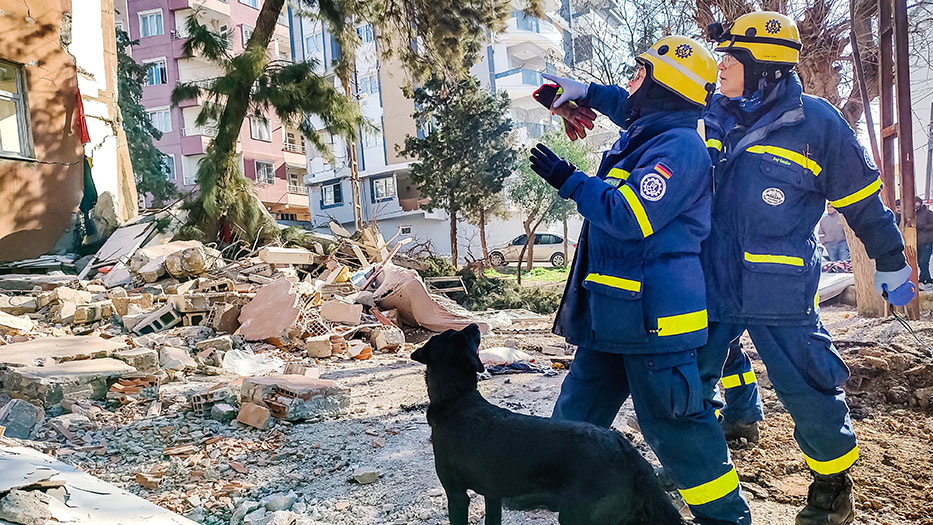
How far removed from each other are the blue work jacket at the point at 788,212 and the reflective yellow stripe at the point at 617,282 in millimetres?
671

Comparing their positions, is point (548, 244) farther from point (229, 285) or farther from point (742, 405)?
point (742, 405)

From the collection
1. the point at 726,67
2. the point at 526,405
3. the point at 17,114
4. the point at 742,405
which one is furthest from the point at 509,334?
the point at 17,114

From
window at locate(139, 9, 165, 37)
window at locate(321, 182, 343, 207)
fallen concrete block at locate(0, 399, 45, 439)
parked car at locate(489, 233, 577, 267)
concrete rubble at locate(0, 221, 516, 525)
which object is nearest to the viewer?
concrete rubble at locate(0, 221, 516, 525)

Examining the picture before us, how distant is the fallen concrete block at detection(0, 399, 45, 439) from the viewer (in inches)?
143

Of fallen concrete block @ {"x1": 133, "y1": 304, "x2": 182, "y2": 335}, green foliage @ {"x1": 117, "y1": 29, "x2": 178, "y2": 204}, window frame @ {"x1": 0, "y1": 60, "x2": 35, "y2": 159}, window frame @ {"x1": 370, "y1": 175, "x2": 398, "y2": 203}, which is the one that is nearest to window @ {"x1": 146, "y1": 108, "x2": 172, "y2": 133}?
green foliage @ {"x1": 117, "y1": 29, "x2": 178, "y2": 204}

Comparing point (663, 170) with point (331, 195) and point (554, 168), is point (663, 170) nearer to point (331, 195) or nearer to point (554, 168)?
point (554, 168)

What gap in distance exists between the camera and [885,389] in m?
4.06

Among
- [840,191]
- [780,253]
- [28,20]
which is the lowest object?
[780,253]

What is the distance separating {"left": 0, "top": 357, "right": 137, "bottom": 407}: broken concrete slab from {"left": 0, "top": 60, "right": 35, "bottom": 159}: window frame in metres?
7.54

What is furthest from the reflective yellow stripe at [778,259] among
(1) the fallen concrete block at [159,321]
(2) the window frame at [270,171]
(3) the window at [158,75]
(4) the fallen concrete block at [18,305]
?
(3) the window at [158,75]

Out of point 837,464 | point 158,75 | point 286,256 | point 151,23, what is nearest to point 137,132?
point 158,75

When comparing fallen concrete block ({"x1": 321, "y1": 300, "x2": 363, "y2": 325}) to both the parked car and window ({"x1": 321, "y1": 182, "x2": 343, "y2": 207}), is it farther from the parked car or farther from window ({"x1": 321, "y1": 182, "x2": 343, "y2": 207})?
window ({"x1": 321, "y1": 182, "x2": 343, "y2": 207})

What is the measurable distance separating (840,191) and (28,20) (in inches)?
491

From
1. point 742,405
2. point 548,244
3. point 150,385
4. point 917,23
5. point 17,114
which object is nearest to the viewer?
point 742,405
